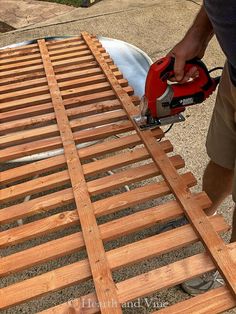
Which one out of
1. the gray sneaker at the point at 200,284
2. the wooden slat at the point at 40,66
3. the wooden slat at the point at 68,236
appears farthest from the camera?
the wooden slat at the point at 40,66

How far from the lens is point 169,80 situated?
167 centimetres

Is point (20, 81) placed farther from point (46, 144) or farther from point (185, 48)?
point (185, 48)

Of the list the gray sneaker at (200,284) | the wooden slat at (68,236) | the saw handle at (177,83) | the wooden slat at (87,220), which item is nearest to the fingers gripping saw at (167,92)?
the saw handle at (177,83)

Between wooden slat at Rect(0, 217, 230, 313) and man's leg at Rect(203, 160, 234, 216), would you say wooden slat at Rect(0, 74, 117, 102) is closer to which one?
man's leg at Rect(203, 160, 234, 216)

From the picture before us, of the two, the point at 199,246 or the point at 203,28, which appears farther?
the point at 199,246

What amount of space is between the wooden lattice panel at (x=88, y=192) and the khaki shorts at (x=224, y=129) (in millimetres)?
200

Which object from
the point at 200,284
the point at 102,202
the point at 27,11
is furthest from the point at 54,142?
the point at 27,11

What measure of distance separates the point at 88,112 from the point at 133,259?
3.59ft

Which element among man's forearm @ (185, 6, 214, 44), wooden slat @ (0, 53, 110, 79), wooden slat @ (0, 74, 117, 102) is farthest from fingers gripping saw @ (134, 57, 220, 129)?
wooden slat @ (0, 53, 110, 79)

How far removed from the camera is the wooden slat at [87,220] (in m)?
1.11

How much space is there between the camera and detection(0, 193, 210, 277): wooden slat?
1265mm

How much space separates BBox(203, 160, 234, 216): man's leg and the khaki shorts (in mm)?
114

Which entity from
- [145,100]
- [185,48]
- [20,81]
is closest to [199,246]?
[145,100]

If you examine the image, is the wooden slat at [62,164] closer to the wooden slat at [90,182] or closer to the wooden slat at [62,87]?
the wooden slat at [90,182]
